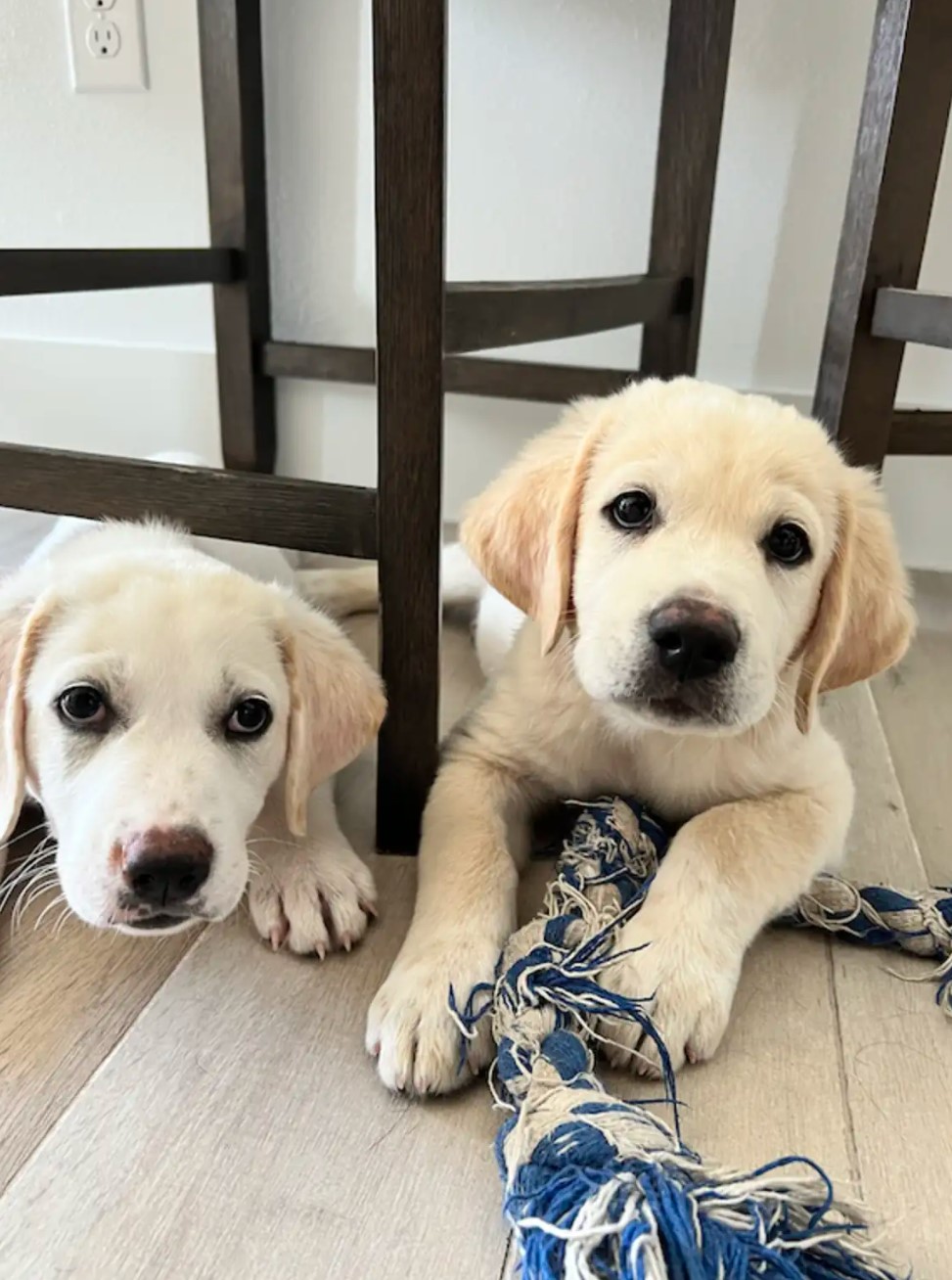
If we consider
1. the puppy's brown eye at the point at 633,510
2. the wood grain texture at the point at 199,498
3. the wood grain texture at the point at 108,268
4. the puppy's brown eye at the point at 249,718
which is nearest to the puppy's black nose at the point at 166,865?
the puppy's brown eye at the point at 249,718

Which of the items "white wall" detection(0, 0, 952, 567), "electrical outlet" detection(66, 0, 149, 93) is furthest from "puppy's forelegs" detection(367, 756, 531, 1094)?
"electrical outlet" detection(66, 0, 149, 93)

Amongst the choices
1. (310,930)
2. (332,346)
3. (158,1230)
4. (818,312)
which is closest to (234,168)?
(332,346)

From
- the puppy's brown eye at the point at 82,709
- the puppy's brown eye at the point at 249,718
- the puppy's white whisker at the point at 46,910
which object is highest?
Result: the puppy's brown eye at the point at 82,709

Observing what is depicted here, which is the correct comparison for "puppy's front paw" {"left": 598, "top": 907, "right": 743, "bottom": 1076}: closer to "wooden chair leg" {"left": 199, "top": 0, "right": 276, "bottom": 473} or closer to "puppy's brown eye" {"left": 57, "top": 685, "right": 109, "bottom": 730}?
"puppy's brown eye" {"left": 57, "top": 685, "right": 109, "bottom": 730}

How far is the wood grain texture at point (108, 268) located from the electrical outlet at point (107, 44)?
428 millimetres

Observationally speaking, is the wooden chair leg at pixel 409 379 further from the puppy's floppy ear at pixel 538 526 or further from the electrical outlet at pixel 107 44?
the electrical outlet at pixel 107 44

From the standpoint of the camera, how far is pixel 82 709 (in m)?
1.02

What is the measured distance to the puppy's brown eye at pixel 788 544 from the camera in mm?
1092

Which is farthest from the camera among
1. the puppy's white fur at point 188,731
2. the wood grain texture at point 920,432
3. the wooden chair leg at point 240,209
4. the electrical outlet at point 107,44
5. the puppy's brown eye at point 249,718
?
the electrical outlet at point 107,44

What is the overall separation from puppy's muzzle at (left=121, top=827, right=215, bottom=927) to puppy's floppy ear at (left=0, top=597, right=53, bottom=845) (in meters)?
0.21

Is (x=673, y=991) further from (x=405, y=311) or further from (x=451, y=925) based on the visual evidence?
(x=405, y=311)

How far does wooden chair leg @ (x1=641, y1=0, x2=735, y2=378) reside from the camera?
180 centimetres

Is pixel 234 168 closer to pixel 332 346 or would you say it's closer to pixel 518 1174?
pixel 332 346

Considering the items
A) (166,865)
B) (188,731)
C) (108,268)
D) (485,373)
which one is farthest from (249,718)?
(485,373)
